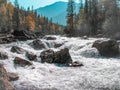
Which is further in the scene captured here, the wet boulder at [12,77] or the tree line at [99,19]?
the tree line at [99,19]

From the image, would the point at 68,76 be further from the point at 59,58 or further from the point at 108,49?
the point at 108,49

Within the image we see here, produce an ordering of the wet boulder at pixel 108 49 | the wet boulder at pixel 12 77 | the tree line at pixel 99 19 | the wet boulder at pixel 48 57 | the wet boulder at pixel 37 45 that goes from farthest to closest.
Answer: the tree line at pixel 99 19
the wet boulder at pixel 37 45
the wet boulder at pixel 108 49
the wet boulder at pixel 48 57
the wet boulder at pixel 12 77

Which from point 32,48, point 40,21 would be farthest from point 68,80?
point 40,21

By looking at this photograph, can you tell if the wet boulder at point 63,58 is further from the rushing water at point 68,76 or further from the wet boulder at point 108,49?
the wet boulder at point 108,49

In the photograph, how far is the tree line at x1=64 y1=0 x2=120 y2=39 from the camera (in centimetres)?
6431

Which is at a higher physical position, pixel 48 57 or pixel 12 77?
pixel 12 77

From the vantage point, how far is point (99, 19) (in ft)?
275

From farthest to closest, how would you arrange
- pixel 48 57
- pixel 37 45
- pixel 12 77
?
pixel 37 45, pixel 48 57, pixel 12 77

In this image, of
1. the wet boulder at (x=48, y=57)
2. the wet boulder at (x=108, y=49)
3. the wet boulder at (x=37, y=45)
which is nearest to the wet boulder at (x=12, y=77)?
the wet boulder at (x=48, y=57)

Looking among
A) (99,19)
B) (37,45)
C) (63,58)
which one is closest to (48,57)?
(63,58)

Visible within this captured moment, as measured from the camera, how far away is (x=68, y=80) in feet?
75.6

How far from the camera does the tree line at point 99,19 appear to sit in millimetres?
A: 64306

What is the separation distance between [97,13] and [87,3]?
14309mm

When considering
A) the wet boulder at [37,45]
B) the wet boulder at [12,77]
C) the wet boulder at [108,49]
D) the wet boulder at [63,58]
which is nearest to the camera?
the wet boulder at [12,77]
